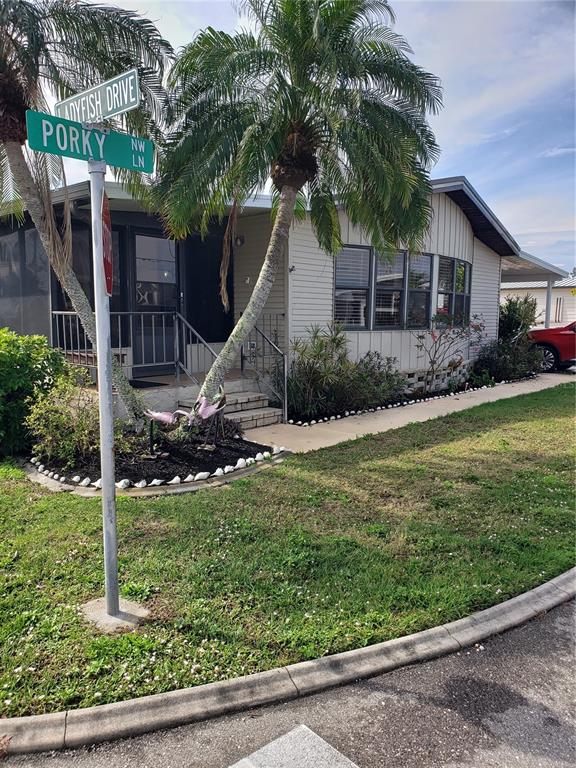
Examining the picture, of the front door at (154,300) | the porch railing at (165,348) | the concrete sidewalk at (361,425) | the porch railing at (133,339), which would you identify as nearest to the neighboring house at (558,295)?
the concrete sidewalk at (361,425)

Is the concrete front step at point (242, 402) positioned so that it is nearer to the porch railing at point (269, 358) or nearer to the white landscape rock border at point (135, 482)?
the porch railing at point (269, 358)

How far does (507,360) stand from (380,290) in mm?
5099

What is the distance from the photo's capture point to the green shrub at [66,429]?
5.69 m

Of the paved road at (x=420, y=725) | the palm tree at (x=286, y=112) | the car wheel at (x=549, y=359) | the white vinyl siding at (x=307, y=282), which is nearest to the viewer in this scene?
the paved road at (x=420, y=725)

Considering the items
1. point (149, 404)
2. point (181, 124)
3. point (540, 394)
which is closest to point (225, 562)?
point (149, 404)

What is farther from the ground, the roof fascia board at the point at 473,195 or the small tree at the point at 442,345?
the roof fascia board at the point at 473,195

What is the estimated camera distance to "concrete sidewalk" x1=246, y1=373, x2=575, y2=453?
23.3ft

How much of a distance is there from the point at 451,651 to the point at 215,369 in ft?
14.8

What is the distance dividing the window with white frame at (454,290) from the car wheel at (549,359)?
12.5 ft

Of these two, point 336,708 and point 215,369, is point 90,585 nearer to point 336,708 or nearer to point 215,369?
point 336,708

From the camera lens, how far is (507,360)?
45.8 feet

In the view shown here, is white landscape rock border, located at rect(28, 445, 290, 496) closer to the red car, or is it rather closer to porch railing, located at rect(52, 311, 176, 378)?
porch railing, located at rect(52, 311, 176, 378)

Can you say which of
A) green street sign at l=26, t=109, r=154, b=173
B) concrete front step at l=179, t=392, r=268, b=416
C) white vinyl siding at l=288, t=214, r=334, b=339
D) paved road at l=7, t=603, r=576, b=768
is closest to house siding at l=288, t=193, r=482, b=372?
white vinyl siding at l=288, t=214, r=334, b=339

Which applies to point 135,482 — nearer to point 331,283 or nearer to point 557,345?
point 331,283
